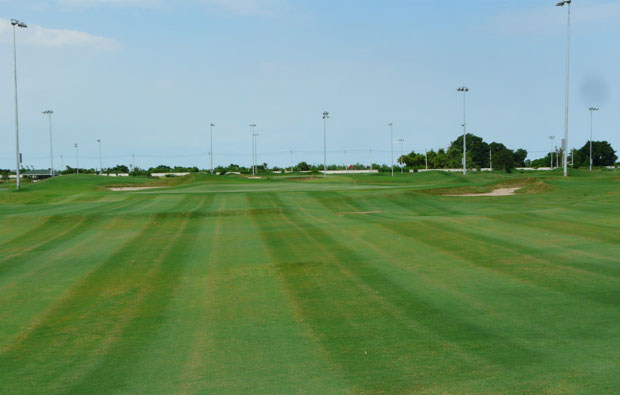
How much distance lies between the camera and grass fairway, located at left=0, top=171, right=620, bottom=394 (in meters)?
6.46

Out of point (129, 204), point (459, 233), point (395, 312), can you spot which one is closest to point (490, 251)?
point (459, 233)

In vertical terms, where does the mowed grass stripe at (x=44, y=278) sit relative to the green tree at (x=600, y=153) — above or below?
below

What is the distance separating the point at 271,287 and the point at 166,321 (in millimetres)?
2760

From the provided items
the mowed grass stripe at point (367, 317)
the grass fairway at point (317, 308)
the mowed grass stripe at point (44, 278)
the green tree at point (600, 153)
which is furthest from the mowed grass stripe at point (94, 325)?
the green tree at point (600, 153)

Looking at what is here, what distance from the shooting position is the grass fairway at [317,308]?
21.2 feet

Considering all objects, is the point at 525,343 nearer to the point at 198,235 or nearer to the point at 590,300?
the point at 590,300

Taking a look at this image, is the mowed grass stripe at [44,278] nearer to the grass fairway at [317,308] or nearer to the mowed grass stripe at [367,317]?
the grass fairway at [317,308]

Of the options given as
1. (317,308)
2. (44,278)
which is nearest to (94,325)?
(317,308)

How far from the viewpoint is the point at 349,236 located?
18203 mm

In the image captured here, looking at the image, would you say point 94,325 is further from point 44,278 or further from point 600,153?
point 600,153

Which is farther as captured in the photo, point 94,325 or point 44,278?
point 44,278

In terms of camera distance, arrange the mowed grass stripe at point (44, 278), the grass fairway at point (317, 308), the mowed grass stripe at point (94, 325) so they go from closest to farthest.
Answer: the grass fairway at point (317, 308)
the mowed grass stripe at point (94, 325)
the mowed grass stripe at point (44, 278)

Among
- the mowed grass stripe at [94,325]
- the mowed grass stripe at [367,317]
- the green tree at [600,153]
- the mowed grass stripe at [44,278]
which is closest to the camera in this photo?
the mowed grass stripe at [367,317]

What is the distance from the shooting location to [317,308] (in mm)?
9500
